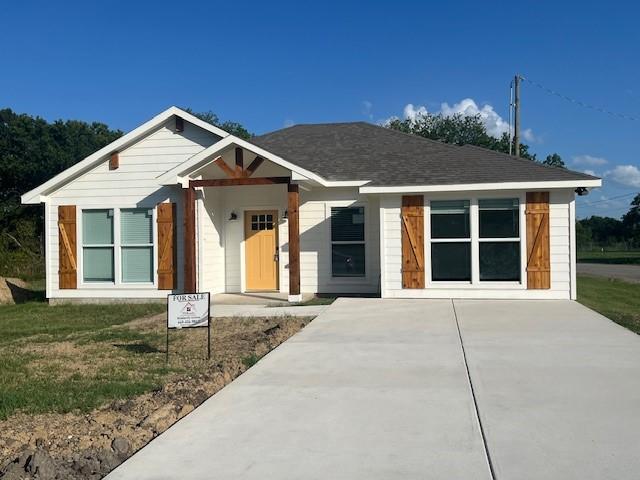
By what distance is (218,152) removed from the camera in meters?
13.7

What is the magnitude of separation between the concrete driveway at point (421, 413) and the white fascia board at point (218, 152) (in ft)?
16.9

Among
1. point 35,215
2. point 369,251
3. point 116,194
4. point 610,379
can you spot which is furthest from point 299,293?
point 35,215

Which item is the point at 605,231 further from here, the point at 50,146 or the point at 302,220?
the point at 302,220

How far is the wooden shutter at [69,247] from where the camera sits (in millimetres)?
15164

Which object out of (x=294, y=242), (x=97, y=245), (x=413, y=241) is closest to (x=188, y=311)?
(x=294, y=242)

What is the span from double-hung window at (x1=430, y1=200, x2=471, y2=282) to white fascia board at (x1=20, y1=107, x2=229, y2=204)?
5448 millimetres

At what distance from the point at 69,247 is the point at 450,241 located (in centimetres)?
949

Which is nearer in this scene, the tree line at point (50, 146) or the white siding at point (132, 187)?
the white siding at point (132, 187)

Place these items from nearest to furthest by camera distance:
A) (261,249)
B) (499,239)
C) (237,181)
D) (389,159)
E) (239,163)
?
(499,239)
(237,181)
(239,163)
(389,159)
(261,249)

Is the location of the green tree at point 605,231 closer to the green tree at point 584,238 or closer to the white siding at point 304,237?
the green tree at point 584,238

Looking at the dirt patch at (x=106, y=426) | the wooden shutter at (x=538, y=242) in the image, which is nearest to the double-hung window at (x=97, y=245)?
the dirt patch at (x=106, y=426)

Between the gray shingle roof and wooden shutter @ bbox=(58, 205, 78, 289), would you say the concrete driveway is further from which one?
wooden shutter @ bbox=(58, 205, 78, 289)

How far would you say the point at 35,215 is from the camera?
28.6 metres

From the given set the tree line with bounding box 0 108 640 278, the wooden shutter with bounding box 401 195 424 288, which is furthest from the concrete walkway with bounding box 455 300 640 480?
the tree line with bounding box 0 108 640 278
